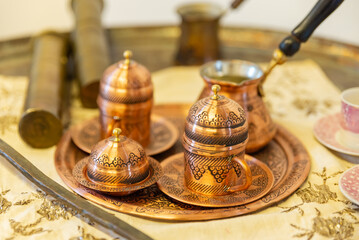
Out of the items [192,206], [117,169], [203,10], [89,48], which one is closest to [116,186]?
[117,169]

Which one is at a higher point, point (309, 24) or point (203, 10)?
point (309, 24)

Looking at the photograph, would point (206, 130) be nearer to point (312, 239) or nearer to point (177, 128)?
point (312, 239)

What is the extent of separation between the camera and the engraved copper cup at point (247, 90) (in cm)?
111

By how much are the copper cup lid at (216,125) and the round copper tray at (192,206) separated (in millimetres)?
116

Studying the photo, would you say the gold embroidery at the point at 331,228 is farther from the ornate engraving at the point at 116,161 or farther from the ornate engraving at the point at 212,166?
the ornate engraving at the point at 116,161

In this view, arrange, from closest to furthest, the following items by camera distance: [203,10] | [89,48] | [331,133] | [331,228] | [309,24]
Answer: [331,228] < [309,24] < [331,133] < [89,48] < [203,10]

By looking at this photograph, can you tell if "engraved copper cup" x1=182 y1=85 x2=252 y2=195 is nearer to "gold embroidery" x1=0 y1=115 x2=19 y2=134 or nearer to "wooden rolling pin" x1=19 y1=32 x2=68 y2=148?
→ "wooden rolling pin" x1=19 y1=32 x2=68 y2=148

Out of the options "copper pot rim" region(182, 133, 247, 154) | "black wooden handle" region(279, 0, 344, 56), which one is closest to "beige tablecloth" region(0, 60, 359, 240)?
"copper pot rim" region(182, 133, 247, 154)

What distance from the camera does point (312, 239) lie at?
88cm

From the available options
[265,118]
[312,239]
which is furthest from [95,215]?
[265,118]

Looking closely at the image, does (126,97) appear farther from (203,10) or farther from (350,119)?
(203,10)

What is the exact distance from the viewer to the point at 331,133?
1.24 meters

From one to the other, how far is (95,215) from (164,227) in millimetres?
120

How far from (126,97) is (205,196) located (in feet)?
0.95
